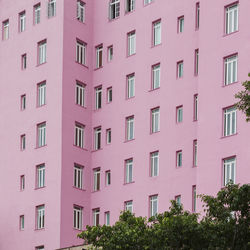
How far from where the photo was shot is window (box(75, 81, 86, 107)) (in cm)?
7150

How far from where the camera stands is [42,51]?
72.7m

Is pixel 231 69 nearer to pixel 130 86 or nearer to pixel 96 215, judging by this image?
pixel 130 86

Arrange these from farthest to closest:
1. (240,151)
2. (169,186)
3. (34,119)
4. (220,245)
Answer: (34,119) < (169,186) < (240,151) < (220,245)

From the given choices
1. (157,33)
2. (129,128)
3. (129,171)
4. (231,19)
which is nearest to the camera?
(231,19)

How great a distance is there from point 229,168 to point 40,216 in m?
14.2

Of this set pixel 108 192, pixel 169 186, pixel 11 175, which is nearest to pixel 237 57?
pixel 169 186

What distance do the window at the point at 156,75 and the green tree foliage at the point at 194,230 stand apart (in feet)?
56.7

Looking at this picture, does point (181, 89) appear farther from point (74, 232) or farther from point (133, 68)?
point (74, 232)

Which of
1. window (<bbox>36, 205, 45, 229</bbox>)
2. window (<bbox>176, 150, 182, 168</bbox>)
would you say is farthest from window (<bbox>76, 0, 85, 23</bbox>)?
window (<bbox>176, 150, 182, 168</bbox>)

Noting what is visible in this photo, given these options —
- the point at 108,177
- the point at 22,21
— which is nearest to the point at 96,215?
the point at 108,177

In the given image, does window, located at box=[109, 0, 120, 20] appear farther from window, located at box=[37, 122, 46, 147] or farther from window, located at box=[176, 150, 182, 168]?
window, located at box=[176, 150, 182, 168]

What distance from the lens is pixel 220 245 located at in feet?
156

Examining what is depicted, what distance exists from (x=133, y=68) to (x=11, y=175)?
405 inches

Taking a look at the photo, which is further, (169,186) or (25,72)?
(25,72)
